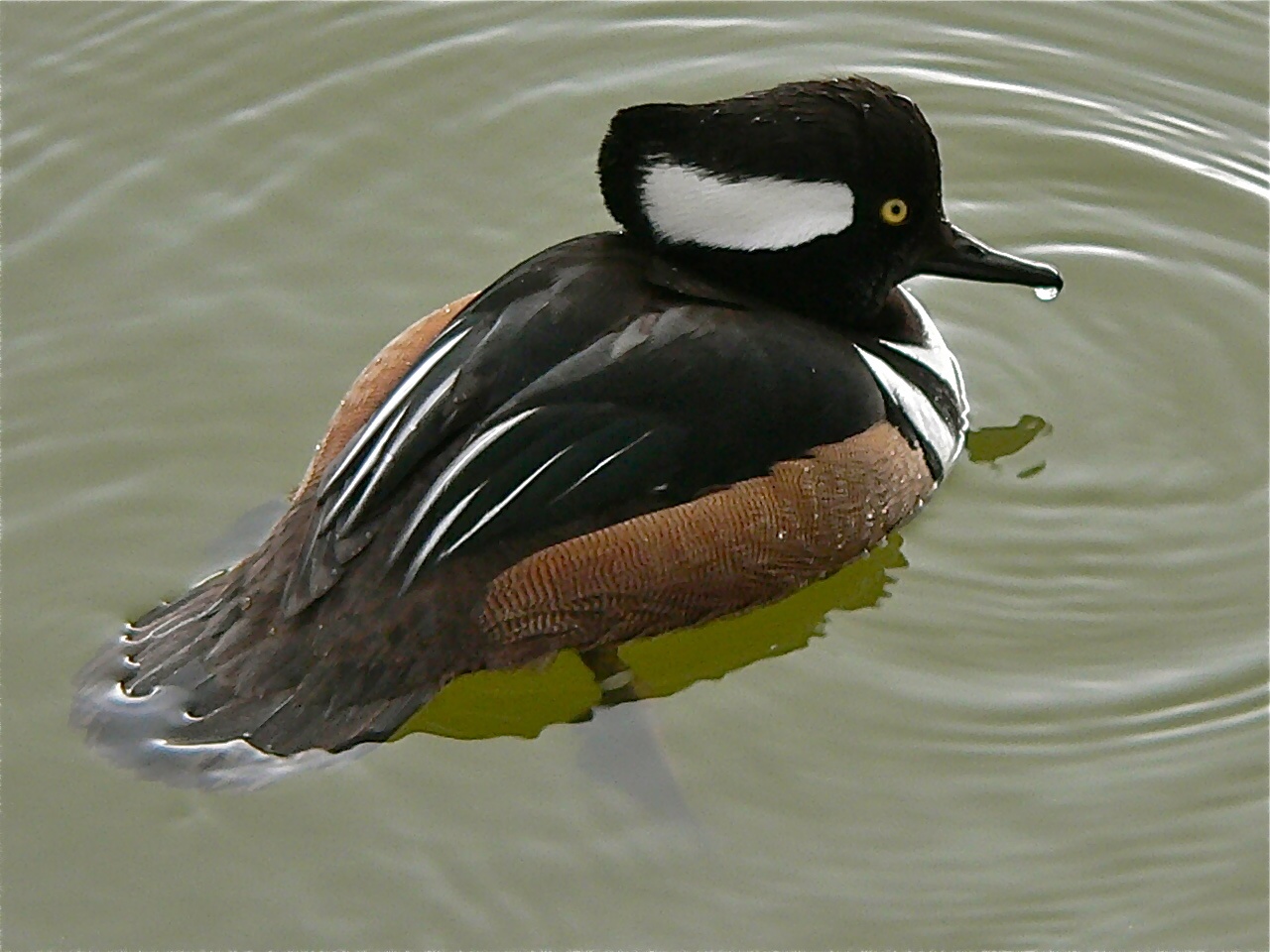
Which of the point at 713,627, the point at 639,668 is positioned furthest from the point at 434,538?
the point at 713,627

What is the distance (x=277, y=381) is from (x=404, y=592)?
188 cm

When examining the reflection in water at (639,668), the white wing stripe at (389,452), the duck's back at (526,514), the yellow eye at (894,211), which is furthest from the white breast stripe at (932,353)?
the white wing stripe at (389,452)

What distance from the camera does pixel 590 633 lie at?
580 cm

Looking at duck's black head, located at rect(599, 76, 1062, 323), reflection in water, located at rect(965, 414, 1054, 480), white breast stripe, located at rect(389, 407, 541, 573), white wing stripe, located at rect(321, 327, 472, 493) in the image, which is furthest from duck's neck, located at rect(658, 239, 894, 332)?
white breast stripe, located at rect(389, 407, 541, 573)

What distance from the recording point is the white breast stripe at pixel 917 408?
6.37m

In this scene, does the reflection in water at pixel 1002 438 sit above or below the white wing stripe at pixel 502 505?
below

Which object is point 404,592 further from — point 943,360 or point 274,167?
point 274,167

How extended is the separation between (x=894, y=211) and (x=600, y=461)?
4.60ft

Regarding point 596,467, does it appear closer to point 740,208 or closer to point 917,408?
point 740,208

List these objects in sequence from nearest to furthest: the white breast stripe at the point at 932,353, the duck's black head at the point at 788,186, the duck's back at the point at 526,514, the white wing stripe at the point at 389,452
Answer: the duck's back at the point at 526,514, the white wing stripe at the point at 389,452, the duck's black head at the point at 788,186, the white breast stripe at the point at 932,353

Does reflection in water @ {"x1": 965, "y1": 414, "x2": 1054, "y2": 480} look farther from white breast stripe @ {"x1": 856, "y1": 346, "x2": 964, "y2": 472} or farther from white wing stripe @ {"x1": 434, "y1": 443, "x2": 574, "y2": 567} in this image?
white wing stripe @ {"x1": 434, "y1": 443, "x2": 574, "y2": 567}

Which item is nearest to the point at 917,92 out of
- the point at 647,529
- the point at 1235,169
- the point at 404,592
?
the point at 1235,169

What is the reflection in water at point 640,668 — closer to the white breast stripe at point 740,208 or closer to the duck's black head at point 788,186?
the duck's black head at point 788,186

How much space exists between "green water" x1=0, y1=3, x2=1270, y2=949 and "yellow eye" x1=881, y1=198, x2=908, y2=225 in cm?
100
